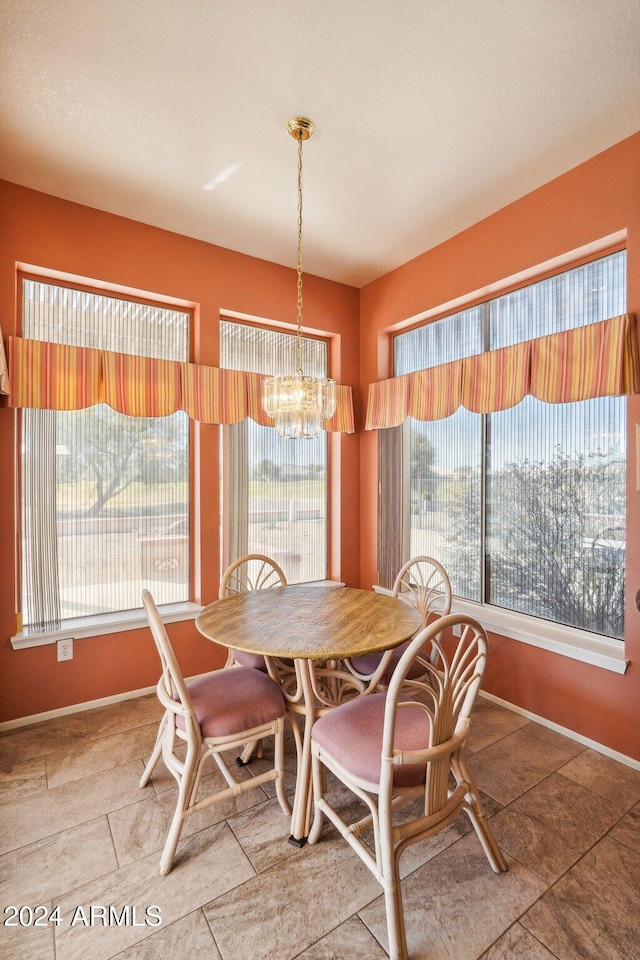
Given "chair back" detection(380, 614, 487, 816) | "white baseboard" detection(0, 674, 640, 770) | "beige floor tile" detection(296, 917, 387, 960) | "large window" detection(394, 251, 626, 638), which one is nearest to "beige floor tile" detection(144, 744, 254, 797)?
"white baseboard" detection(0, 674, 640, 770)

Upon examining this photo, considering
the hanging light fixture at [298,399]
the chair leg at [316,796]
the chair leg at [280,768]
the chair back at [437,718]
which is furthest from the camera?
the hanging light fixture at [298,399]

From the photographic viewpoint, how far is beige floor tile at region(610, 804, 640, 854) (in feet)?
5.63

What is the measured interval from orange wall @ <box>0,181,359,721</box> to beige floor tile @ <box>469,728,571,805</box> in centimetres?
180

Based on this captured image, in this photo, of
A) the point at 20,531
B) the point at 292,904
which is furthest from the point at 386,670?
the point at 20,531

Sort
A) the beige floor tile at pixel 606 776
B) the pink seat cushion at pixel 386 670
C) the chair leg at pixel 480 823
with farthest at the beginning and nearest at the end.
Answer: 1. the pink seat cushion at pixel 386 670
2. the beige floor tile at pixel 606 776
3. the chair leg at pixel 480 823

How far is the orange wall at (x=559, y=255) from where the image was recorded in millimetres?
A: 2172

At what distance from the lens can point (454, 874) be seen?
1.58 metres

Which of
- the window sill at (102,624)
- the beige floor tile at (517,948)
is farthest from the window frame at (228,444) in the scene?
the beige floor tile at (517,948)

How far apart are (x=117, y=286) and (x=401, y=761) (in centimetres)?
296

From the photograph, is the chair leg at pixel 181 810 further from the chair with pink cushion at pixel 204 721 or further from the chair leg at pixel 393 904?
the chair leg at pixel 393 904

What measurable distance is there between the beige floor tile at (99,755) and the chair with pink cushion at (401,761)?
3.58 ft

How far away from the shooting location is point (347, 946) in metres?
1.34

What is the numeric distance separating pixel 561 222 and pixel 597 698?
2522 mm

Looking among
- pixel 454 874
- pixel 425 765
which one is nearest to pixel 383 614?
pixel 425 765
